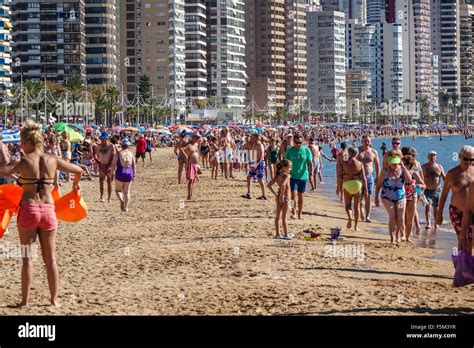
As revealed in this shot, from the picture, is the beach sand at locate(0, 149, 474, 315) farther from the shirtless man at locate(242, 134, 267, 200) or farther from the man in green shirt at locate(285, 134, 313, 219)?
the shirtless man at locate(242, 134, 267, 200)

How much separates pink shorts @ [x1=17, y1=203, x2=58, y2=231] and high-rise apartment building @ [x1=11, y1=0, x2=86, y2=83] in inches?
4899

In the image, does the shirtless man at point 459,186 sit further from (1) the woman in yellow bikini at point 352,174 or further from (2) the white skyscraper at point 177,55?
(2) the white skyscraper at point 177,55

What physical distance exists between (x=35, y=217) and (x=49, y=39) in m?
127

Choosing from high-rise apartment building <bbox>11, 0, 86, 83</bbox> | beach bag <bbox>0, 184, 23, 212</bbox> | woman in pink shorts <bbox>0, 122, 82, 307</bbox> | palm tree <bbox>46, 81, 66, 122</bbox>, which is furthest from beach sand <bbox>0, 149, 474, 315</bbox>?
high-rise apartment building <bbox>11, 0, 86, 83</bbox>

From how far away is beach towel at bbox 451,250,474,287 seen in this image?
972 cm

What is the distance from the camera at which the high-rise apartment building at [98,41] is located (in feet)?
446

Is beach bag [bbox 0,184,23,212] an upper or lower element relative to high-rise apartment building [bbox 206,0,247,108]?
lower

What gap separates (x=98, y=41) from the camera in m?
136

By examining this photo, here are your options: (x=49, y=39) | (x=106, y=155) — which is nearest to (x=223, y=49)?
(x=49, y=39)

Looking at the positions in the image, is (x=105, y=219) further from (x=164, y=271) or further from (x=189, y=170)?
(x=164, y=271)

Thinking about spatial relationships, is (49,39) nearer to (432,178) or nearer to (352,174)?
(432,178)

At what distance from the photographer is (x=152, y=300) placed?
10.2 meters

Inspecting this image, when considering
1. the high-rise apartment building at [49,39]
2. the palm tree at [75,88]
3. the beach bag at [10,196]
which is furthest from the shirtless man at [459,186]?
the high-rise apartment building at [49,39]
